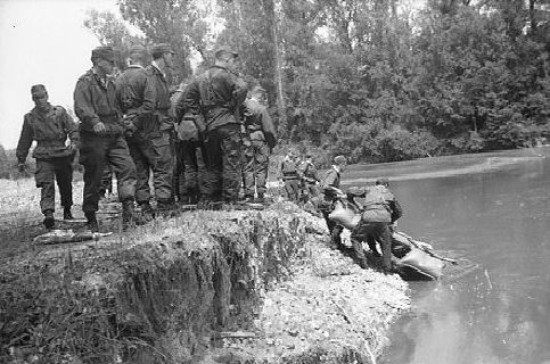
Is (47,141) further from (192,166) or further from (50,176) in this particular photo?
(192,166)

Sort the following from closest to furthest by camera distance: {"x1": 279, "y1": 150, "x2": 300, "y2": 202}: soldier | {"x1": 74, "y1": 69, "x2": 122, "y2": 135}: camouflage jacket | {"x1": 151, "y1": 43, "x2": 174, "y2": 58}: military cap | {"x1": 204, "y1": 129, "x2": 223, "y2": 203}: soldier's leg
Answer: {"x1": 74, "y1": 69, "x2": 122, "y2": 135}: camouflage jacket → {"x1": 151, "y1": 43, "x2": 174, "y2": 58}: military cap → {"x1": 204, "y1": 129, "x2": 223, "y2": 203}: soldier's leg → {"x1": 279, "y1": 150, "x2": 300, "y2": 202}: soldier

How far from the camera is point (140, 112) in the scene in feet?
21.2

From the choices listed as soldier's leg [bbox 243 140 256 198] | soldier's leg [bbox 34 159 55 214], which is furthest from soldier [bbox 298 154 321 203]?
soldier's leg [bbox 34 159 55 214]

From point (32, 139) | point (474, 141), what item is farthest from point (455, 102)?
point (32, 139)

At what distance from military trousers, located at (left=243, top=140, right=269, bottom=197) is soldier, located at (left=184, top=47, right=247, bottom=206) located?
115 cm

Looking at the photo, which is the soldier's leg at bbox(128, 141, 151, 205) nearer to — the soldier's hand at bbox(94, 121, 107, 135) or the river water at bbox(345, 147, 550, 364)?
the soldier's hand at bbox(94, 121, 107, 135)

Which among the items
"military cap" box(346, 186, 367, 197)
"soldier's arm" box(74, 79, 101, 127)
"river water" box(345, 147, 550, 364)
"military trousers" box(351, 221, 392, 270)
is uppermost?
"soldier's arm" box(74, 79, 101, 127)

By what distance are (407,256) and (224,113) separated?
3826 mm

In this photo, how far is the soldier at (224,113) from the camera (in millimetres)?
7035

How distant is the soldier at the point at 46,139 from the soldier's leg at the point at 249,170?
252 centimetres

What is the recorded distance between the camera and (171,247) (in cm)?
475

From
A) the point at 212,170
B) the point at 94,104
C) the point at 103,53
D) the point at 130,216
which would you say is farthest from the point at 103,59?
the point at 212,170

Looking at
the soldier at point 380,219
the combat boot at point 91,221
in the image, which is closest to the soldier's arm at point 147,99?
the combat boot at point 91,221

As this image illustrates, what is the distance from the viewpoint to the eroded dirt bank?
378 centimetres
